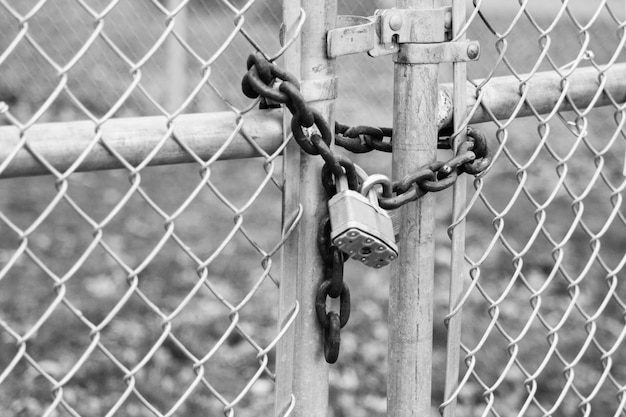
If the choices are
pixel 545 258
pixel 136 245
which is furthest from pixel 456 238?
pixel 136 245

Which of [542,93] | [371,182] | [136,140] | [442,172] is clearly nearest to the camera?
[136,140]

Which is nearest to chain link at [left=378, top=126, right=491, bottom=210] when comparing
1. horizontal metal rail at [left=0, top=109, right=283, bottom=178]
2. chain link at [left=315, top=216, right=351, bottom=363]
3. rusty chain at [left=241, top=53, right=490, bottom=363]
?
rusty chain at [left=241, top=53, right=490, bottom=363]

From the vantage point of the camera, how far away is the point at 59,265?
12.8 feet

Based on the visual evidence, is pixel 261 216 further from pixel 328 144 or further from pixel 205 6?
pixel 328 144

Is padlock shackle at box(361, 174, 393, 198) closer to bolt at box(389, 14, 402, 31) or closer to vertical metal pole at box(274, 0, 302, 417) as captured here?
vertical metal pole at box(274, 0, 302, 417)

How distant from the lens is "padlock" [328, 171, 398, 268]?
1.24 meters

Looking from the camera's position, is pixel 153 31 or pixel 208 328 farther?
pixel 153 31

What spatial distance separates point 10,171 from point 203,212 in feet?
11.7

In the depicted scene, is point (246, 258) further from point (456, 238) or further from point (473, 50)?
point (473, 50)

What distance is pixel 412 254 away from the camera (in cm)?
145

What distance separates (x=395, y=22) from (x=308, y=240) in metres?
0.38

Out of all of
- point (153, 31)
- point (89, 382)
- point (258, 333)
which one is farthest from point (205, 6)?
point (89, 382)

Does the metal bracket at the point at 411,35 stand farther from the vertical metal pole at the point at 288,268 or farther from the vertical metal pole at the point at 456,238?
the vertical metal pole at the point at 288,268

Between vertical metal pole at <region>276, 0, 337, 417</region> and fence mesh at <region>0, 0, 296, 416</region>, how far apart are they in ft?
0.25
